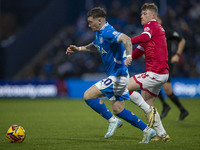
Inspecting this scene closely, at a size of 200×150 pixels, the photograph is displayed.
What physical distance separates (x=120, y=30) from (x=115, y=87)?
15201 millimetres

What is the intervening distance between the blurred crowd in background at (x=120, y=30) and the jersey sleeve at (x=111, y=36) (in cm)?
1364

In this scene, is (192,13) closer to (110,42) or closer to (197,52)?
(197,52)

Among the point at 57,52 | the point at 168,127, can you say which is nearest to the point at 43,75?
the point at 57,52

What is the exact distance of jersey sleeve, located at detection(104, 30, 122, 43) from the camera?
6.25 metres

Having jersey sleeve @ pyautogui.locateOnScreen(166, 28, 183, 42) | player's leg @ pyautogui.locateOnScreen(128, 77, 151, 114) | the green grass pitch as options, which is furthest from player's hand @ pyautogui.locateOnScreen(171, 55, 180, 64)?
player's leg @ pyautogui.locateOnScreen(128, 77, 151, 114)

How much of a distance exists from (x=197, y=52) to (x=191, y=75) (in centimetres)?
149

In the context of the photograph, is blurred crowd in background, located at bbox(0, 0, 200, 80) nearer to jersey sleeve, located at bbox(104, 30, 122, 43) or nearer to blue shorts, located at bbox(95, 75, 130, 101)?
blue shorts, located at bbox(95, 75, 130, 101)

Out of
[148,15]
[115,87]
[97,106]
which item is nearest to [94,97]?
[97,106]

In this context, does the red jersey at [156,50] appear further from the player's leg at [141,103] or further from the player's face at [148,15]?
the player's leg at [141,103]

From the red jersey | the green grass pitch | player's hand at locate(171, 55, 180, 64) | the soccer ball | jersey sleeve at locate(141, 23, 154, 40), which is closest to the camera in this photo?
the green grass pitch

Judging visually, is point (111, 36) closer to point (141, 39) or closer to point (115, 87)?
point (141, 39)

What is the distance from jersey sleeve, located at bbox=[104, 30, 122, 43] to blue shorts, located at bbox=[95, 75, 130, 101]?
0.62m

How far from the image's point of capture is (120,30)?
21453 millimetres

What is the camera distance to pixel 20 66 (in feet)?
77.5
